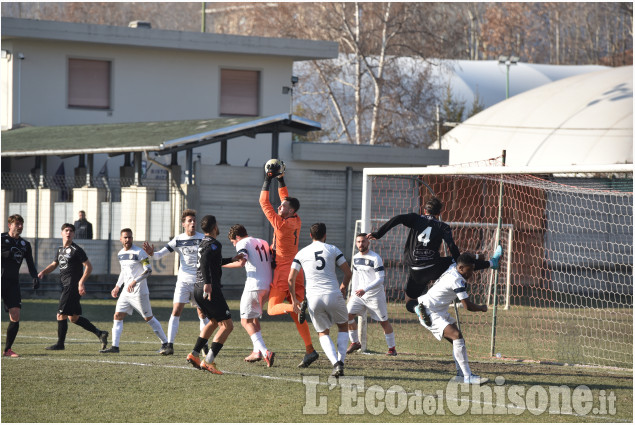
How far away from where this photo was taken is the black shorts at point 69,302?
517 inches

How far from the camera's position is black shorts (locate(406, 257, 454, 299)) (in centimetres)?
1197

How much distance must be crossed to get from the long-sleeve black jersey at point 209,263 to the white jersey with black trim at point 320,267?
900 mm

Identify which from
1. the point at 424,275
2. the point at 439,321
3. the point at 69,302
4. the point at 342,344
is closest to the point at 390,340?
the point at 424,275

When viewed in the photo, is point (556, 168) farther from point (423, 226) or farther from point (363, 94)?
point (363, 94)

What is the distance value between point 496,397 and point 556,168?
3.34 metres

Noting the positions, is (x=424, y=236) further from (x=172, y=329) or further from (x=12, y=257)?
(x=12, y=257)

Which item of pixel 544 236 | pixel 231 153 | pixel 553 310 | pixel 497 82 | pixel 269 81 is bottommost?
pixel 553 310

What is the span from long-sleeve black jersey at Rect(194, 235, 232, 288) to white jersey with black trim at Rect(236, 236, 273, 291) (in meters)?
0.45

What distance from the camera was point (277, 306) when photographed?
11734 mm

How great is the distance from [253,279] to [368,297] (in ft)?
7.17

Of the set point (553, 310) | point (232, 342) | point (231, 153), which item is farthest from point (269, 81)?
point (232, 342)

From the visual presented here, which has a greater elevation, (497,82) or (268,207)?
(497,82)

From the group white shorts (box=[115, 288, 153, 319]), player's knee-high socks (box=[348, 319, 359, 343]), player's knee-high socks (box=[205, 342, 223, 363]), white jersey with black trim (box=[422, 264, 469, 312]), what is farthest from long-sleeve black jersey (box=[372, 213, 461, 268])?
white shorts (box=[115, 288, 153, 319])

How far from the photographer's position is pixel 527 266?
22.0 metres
